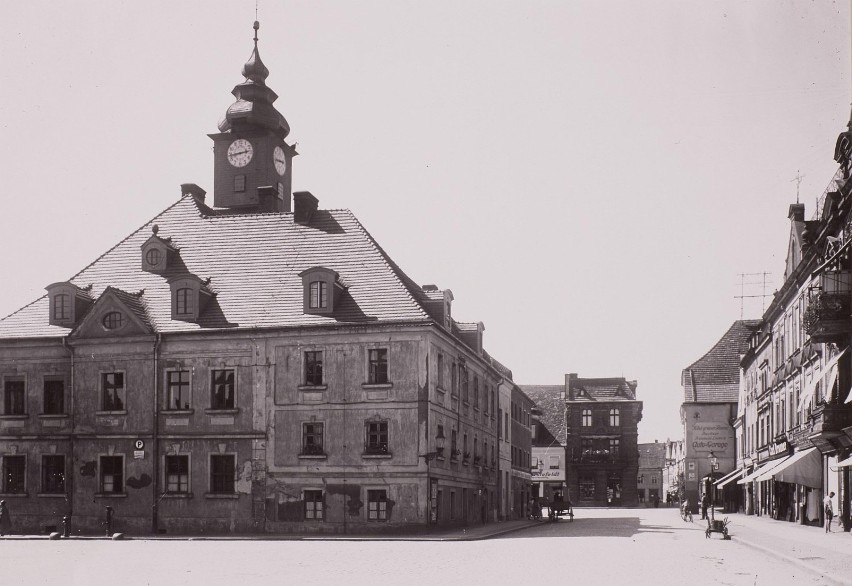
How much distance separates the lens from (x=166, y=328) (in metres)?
40.8

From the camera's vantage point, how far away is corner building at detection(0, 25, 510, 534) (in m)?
38.8

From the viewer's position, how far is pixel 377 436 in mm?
38969

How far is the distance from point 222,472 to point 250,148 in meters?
16.8

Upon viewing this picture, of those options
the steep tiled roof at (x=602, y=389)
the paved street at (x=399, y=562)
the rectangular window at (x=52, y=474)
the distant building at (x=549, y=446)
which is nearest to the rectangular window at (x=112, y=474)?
the rectangular window at (x=52, y=474)

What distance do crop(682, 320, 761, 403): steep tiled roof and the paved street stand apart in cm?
4575

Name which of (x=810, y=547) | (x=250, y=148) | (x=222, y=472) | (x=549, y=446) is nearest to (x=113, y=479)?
(x=222, y=472)

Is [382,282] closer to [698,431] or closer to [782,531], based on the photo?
[782,531]

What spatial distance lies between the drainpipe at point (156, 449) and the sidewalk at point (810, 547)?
2028cm

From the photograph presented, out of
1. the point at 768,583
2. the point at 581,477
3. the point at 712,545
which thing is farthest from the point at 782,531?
the point at 581,477

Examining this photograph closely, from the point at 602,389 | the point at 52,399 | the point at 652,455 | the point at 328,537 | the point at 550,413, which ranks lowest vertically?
the point at 652,455

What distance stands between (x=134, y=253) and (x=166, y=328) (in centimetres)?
556

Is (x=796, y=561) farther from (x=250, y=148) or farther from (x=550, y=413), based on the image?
(x=550, y=413)

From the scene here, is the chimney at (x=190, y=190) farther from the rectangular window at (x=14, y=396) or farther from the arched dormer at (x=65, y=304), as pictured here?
the rectangular window at (x=14, y=396)

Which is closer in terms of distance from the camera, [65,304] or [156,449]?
[156,449]
